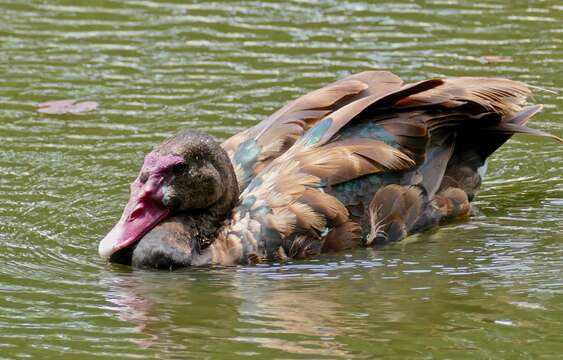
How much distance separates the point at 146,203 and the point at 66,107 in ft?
11.4

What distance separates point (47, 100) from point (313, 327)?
5.72m

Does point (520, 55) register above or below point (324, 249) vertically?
above

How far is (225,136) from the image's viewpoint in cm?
1184

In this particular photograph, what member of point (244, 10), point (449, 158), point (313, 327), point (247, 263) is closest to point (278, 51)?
point (244, 10)

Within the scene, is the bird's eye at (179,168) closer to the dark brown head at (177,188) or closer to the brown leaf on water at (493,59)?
the dark brown head at (177,188)

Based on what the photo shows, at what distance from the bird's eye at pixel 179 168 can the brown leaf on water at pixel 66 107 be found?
3.31m

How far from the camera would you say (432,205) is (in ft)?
33.0

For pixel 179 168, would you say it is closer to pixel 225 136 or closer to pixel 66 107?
pixel 225 136

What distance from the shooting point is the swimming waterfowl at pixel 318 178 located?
9297mm

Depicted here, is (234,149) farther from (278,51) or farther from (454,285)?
(278,51)

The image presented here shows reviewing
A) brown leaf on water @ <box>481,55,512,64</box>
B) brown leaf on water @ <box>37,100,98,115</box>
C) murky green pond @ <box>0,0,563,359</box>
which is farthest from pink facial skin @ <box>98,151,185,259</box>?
brown leaf on water @ <box>481,55,512,64</box>

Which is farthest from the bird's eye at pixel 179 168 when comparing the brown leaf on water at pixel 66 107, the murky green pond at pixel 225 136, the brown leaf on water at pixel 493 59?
the brown leaf on water at pixel 493 59

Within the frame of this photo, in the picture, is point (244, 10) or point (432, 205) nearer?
point (432, 205)

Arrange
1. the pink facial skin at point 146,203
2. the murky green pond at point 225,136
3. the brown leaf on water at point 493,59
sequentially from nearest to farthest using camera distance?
the murky green pond at point 225,136 < the pink facial skin at point 146,203 < the brown leaf on water at point 493,59
